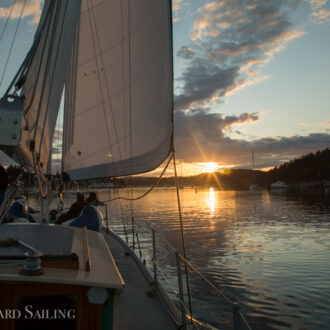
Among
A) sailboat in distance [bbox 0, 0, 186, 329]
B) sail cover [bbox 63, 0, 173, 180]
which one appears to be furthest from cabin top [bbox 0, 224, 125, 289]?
sail cover [bbox 63, 0, 173, 180]

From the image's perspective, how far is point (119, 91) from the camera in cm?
636

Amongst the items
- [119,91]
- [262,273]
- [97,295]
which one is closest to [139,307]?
[97,295]

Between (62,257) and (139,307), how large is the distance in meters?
1.89

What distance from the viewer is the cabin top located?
235cm

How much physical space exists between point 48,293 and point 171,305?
7.05ft

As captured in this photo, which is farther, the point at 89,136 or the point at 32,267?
the point at 89,136

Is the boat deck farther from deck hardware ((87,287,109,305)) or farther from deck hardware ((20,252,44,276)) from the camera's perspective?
deck hardware ((20,252,44,276))

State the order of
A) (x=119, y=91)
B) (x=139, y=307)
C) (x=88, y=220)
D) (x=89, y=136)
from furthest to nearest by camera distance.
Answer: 1. (x=89, y=136)
2. (x=119, y=91)
3. (x=88, y=220)
4. (x=139, y=307)

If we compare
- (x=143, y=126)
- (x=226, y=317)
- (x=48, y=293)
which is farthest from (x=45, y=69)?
(x=226, y=317)

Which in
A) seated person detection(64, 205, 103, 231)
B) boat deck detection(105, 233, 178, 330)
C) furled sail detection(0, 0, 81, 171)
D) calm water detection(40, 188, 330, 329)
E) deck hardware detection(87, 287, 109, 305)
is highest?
furled sail detection(0, 0, 81, 171)

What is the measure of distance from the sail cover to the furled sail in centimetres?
125

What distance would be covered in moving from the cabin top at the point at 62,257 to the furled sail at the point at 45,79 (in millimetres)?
1193

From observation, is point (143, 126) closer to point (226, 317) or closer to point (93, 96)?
point (93, 96)

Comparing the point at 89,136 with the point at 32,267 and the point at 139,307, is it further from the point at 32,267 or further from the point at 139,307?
the point at 32,267
